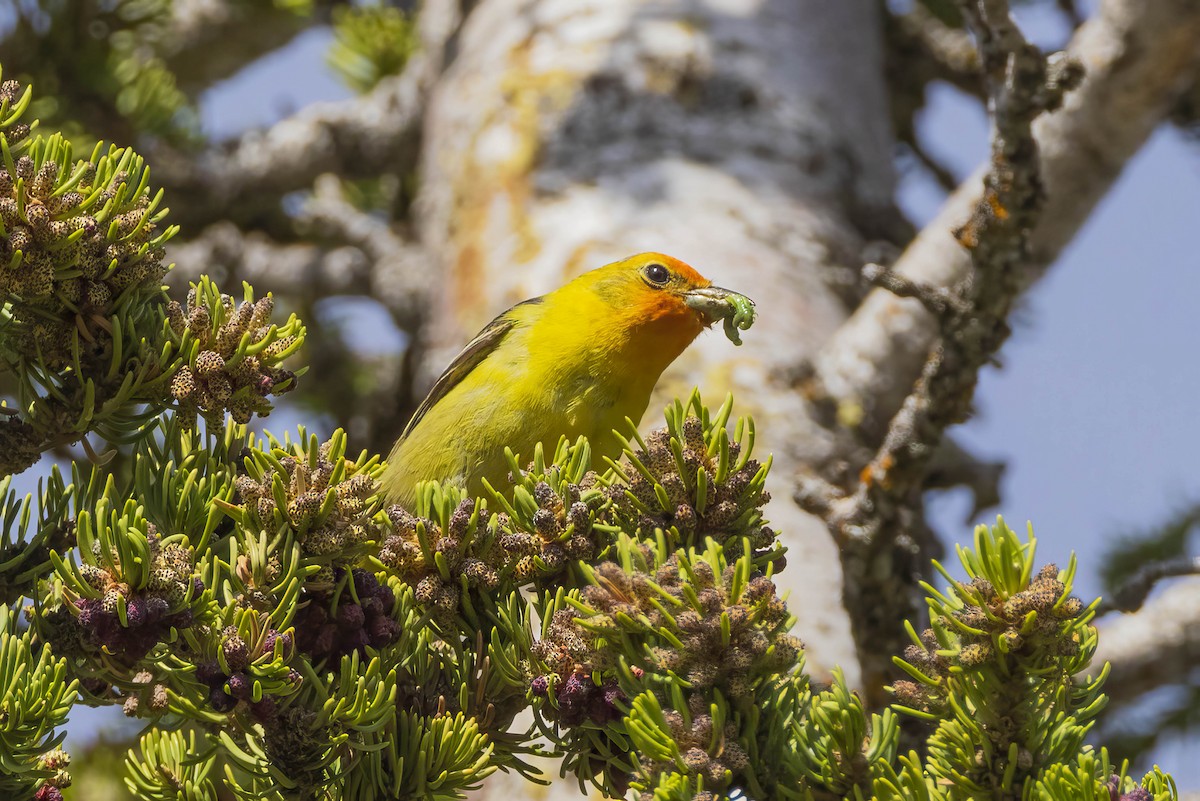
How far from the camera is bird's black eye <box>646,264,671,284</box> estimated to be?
4.22m

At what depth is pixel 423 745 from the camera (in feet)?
5.78

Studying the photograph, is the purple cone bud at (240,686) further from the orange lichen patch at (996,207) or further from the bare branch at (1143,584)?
the orange lichen patch at (996,207)

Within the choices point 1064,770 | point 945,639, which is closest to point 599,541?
point 945,639

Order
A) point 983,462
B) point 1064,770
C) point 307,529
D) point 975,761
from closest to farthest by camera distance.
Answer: point 1064,770 < point 975,761 < point 307,529 < point 983,462

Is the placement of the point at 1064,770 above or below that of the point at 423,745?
above

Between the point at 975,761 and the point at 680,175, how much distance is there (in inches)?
136

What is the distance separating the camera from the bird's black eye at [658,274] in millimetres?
4219

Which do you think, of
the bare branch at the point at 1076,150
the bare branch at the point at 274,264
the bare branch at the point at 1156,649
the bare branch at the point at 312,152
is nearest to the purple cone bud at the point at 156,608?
the bare branch at the point at 1076,150

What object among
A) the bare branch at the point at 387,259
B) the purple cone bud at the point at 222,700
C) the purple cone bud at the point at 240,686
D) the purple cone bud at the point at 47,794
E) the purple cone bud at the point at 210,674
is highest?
the bare branch at the point at 387,259

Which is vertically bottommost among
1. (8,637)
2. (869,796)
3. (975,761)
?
A: (8,637)

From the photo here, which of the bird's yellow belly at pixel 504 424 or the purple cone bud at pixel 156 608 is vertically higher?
the bird's yellow belly at pixel 504 424

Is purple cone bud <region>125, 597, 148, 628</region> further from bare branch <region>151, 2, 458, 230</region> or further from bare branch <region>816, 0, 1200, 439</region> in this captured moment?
bare branch <region>151, 2, 458, 230</region>

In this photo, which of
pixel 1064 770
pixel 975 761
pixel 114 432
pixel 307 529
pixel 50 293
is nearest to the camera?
pixel 1064 770

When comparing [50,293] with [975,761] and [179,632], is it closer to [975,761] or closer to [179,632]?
[179,632]
